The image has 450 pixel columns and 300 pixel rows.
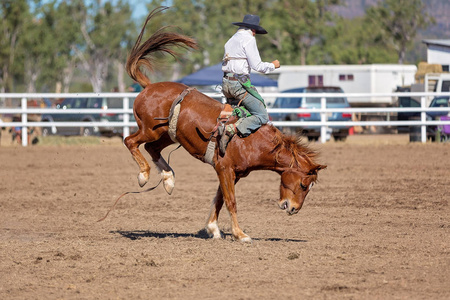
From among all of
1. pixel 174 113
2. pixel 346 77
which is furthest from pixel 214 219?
pixel 346 77

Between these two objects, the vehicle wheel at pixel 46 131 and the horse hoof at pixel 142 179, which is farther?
the vehicle wheel at pixel 46 131

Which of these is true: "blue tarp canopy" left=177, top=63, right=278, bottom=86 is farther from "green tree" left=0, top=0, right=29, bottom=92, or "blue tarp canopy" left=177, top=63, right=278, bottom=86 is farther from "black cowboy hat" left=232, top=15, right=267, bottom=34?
"green tree" left=0, top=0, right=29, bottom=92

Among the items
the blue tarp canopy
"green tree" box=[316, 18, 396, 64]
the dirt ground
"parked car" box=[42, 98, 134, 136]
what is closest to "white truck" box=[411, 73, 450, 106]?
the blue tarp canopy

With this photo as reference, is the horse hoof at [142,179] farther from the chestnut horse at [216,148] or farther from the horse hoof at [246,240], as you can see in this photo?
the horse hoof at [246,240]

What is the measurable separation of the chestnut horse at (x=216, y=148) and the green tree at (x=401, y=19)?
60759 millimetres

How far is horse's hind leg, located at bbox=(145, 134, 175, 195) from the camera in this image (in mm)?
7805

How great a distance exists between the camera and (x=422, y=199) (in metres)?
10.5

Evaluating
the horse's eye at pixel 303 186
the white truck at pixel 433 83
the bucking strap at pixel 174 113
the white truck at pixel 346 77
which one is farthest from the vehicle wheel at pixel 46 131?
the horse's eye at pixel 303 186

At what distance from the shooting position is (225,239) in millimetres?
7664

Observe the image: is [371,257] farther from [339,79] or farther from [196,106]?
[339,79]

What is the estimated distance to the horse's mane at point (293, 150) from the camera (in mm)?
7379

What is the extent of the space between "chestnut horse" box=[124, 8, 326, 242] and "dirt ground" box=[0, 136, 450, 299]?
0.49 metres

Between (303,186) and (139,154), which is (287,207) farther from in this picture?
(139,154)

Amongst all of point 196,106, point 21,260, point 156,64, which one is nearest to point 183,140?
point 196,106
